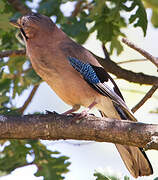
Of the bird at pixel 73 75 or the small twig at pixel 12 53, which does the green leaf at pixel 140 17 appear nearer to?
the bird at pixel 73 75

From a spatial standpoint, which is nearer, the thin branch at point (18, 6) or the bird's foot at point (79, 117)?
the bird's foot at point (79, 117)

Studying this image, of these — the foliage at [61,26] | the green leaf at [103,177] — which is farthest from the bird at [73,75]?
the green leaf at [103,177]

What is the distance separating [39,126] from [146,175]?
48.5 inches

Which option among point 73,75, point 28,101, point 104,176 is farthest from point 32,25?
point 104,176

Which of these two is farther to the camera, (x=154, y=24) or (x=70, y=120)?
(x=154, y=24)

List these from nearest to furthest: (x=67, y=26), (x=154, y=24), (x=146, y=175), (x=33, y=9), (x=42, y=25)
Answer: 1. (x=146, y=175)
2. (x=42, y=25)
3. (x=67, y=26)
4. (x=33, y=9)
5. (x=154, y=24)

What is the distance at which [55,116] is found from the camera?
4.78 meters

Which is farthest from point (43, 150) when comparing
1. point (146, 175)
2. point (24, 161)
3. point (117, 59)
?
point (117, 59)

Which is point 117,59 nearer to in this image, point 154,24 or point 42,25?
point 154,24

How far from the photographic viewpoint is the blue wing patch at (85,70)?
5.37 meters

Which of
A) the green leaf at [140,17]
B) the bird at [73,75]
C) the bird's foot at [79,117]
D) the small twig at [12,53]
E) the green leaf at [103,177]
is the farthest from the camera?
the small twig at [12,53]

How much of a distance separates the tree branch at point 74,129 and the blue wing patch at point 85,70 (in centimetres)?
72

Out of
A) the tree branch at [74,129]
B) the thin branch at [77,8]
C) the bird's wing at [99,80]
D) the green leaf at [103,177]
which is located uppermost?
the thin branch at [77,8]

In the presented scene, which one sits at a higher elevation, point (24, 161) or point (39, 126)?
point (39, 126)
